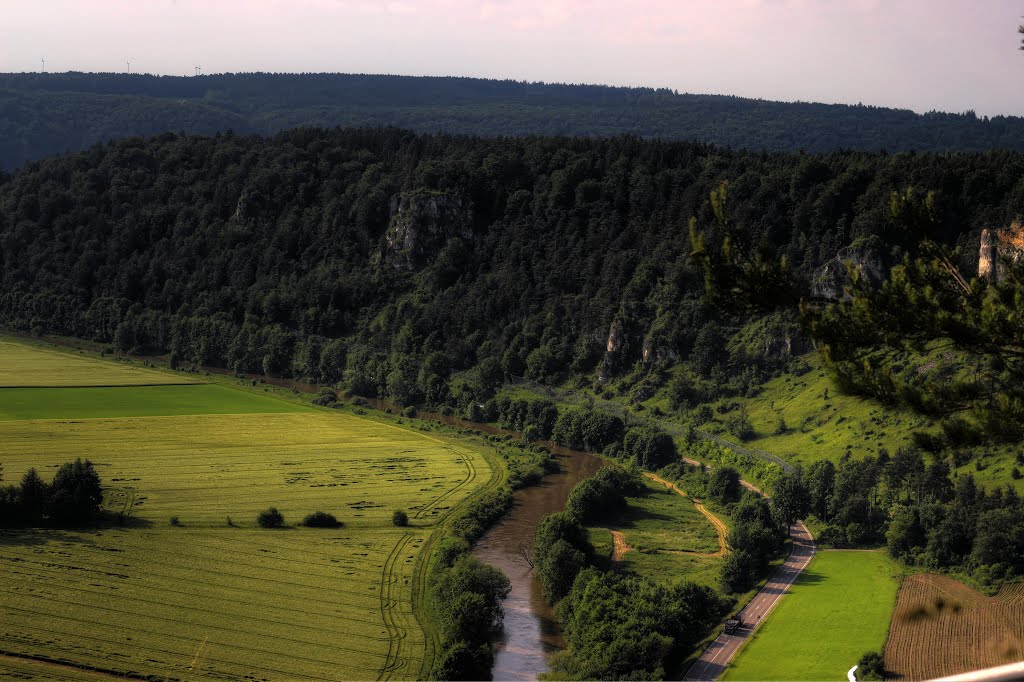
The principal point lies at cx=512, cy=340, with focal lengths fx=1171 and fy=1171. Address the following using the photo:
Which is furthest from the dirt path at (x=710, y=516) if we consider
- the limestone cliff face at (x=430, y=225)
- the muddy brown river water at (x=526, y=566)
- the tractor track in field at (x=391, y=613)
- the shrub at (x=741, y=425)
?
the limestone cliff face at (x=430, y=225)

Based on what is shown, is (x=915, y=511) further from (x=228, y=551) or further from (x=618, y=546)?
(x=228, y=551)

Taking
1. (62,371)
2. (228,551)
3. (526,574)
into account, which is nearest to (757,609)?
(526,574)

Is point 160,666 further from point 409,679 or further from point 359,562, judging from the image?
point 359,562

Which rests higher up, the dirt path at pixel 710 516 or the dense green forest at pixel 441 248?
the dense green forest at pixel 441 248

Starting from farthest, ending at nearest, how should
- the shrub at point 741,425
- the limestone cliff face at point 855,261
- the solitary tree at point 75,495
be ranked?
the limestone cliff face at point 855,261 < the shrub at point 741,425 < the solitary tree at point 75,495

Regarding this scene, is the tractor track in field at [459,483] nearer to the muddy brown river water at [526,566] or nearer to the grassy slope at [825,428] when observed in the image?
the muddy brown river water at [526,566]

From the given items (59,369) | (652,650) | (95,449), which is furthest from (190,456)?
(652,650)

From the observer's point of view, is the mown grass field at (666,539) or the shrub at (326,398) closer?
the mown grass field at (666,539)
